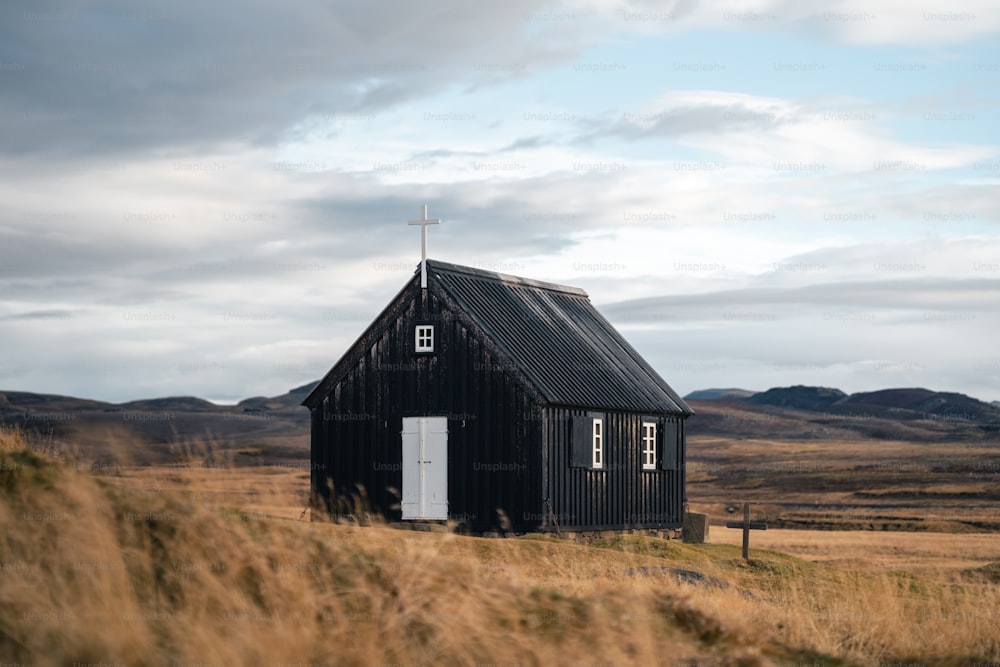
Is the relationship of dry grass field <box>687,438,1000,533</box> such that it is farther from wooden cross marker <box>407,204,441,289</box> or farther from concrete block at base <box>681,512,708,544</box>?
wooden cross marker <box>407,204,441,289</box>

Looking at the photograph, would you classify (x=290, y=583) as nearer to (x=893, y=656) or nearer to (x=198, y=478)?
(x=198, y=478)

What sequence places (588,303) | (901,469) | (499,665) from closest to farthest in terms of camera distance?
(499,665), (588,303), (901,469)

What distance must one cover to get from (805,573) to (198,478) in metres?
14.3

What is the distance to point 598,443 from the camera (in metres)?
29.2

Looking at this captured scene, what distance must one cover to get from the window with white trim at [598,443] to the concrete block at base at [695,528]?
197 inches

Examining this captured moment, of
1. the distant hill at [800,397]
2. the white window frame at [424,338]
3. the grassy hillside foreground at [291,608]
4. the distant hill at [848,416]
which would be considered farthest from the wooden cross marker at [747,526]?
the distant hill at [800,397]

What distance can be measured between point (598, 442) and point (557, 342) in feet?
9.37

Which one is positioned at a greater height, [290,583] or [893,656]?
[290,583]

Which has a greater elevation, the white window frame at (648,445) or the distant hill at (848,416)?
the distant hill at (848,416)

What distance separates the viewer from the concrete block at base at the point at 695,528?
3316cm

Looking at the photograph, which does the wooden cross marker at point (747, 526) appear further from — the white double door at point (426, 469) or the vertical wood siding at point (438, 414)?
the white double door at point (426, 469)

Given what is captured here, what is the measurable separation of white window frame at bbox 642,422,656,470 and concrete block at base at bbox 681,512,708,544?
7.64 ft

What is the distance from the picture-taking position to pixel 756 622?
463 inches

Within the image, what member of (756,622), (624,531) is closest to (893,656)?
(756,622)
